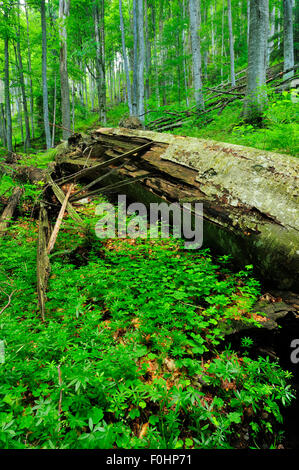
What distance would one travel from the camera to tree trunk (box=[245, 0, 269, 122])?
18.7 feet

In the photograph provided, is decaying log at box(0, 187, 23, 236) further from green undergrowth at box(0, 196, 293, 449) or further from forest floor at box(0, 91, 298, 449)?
green undergrowth at box(0, 196, 293, 449)

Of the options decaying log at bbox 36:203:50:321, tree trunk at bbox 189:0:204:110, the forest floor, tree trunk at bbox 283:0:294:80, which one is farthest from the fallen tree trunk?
tree trunk at bbox 283:0:294:80

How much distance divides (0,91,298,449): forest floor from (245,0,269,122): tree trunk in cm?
507

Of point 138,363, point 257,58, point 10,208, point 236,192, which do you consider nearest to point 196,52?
point 257,58

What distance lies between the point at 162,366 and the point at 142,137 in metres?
3.93

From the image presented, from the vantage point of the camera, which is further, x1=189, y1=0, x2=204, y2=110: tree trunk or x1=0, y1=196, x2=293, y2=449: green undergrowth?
x1=189, y1=0, x2=204, y2=110: tree trunk

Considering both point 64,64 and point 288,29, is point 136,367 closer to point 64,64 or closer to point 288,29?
point 288,29

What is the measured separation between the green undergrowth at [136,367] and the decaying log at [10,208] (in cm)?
195

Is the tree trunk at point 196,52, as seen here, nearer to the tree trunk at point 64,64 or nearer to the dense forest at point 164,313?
the dense forest at point 164,313

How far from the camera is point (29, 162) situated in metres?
7.40

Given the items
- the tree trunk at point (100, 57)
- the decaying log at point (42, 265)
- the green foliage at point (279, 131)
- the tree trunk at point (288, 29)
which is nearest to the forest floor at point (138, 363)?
the decaying log at point (42, 265)

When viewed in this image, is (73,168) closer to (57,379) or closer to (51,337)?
(51,337)

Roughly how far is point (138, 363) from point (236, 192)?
90.6 inches

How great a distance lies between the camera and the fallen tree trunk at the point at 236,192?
7.91 feet
